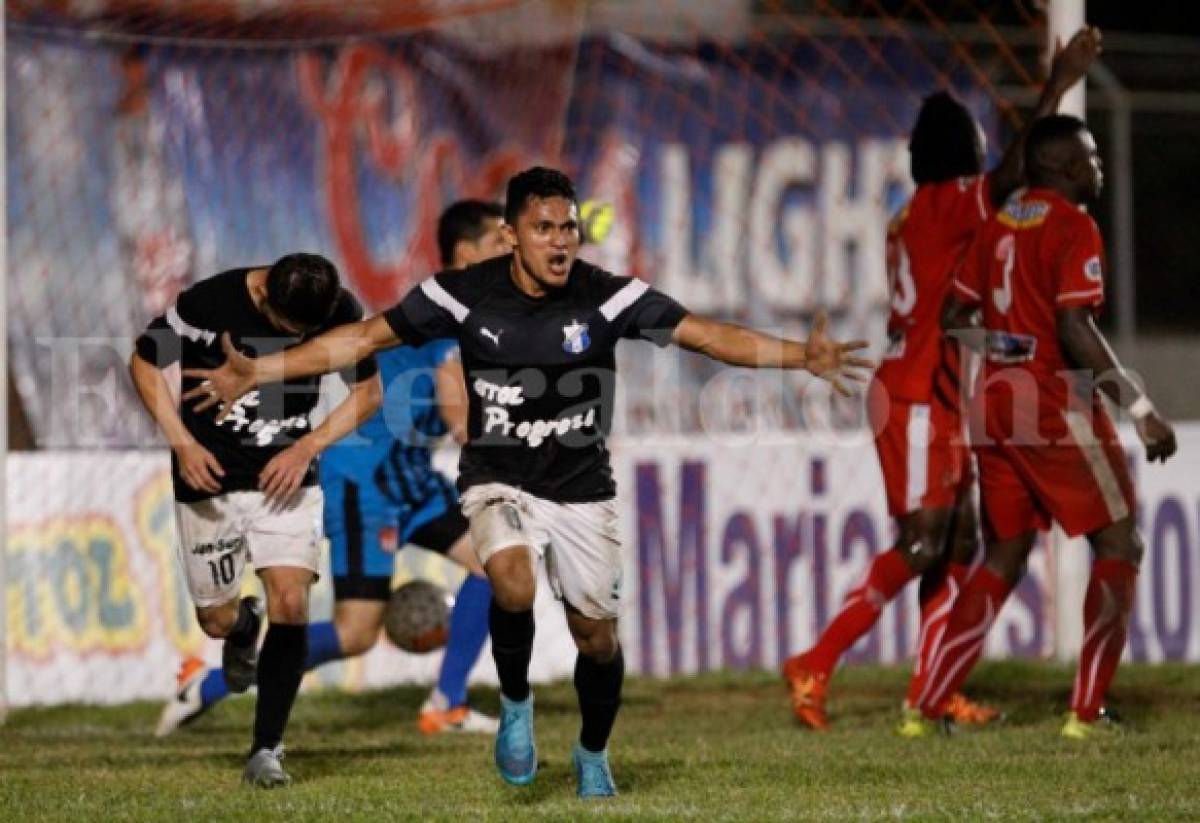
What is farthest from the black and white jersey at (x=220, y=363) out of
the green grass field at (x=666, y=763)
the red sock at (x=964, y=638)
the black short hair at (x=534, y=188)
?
the red sock at (x=964, y=638)

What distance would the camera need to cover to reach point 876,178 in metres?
15.8

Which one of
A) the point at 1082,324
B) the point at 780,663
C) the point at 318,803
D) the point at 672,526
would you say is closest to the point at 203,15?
the point at 672,526

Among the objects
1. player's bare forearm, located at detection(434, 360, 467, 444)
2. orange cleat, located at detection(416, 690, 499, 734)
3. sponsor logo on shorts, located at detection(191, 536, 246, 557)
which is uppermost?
player's bare forearm, located at detection(434, 360, 467, 444)

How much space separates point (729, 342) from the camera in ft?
24.2

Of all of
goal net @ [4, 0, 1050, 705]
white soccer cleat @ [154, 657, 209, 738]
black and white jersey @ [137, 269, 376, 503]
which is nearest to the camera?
black and white jersey @ [137, 269, 376, 503]

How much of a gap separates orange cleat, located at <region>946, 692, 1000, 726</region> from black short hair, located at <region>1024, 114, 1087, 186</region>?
2211 mm

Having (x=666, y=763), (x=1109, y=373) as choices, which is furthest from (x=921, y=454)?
(x=666, y=763)

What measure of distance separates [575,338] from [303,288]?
3.30 feet

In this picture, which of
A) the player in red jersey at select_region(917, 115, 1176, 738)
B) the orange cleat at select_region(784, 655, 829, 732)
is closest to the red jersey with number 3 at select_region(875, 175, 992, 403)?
the player in red jersey at select_region(917, 115, 1176, 738)

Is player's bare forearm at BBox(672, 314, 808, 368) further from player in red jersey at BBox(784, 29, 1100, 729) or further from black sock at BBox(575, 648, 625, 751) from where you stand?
player in red jersey at BBox(784, 29, 1100, 729)

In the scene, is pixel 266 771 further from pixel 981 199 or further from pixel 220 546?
pixel 981 199

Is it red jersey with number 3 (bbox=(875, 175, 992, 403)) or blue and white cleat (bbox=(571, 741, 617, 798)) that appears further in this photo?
red jersey with number 3 (bbox=(875, 175, 992, 403))

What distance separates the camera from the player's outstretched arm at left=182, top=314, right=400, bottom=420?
298 inches

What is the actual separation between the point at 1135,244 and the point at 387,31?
23.5ft
